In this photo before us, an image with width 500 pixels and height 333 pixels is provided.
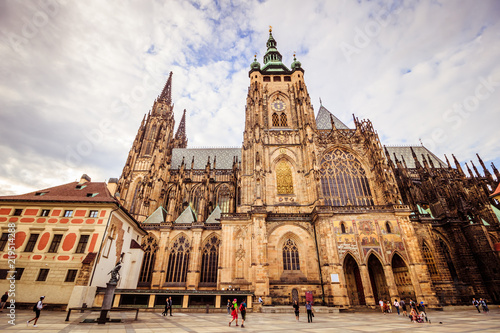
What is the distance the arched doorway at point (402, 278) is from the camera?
2023 centimetres

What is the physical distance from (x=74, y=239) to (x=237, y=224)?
44.7 feet

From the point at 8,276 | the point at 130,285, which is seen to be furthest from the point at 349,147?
the point at 8,276

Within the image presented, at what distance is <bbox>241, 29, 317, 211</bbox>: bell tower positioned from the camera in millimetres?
25547

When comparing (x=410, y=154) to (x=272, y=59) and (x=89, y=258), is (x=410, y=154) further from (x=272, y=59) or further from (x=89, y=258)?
(x=89, y=258)

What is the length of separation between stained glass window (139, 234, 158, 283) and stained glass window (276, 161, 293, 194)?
1632cm

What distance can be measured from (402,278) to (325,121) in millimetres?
20490

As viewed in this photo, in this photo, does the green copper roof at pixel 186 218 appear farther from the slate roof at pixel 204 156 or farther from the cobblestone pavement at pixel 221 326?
the cobblestone pavement at pixel 221 326

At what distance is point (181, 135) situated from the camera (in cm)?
5750

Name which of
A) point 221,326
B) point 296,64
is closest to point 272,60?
point 296,64

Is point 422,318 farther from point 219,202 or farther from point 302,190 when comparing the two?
point 219,202

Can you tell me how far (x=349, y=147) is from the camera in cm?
2806

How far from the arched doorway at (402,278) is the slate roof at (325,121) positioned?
17.3 m

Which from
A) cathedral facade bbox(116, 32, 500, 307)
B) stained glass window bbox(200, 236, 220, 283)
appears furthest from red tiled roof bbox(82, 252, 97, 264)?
stained glass window bbox(200, 236, 220, 283)

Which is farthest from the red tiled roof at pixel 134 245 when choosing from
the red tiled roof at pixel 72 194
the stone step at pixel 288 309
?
the stone step at pixel 288 309
